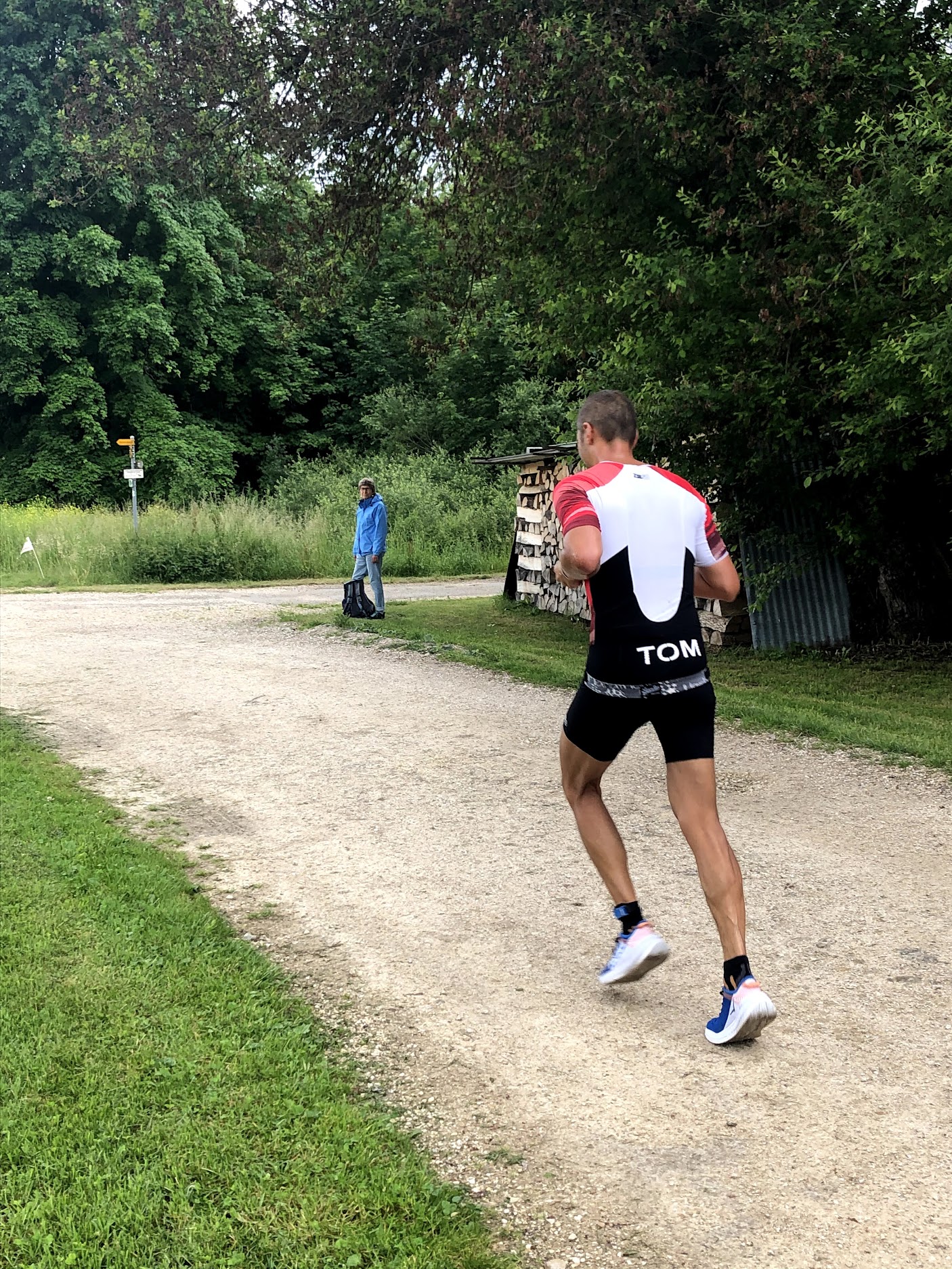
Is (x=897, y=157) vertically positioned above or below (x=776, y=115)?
below

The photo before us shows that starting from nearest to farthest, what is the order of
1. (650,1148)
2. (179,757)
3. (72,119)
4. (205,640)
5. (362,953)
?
(650,1148) → (362,953) → (179,757) → (72,119) → (205,640)

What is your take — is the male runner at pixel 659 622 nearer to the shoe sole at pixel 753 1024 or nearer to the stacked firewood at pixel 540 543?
the shoe sole at pixel 753 1024

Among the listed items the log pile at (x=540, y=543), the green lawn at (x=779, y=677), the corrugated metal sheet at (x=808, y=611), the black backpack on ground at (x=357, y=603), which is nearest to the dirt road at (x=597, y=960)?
the green lawn at (x=779, y=677)

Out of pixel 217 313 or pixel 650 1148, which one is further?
pixel 217 313

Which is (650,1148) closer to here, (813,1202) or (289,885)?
(813,1202)

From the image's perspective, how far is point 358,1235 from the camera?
2.80 m

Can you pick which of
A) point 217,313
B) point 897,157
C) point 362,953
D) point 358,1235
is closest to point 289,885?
point 362,953

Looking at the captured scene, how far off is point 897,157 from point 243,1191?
8.74 m

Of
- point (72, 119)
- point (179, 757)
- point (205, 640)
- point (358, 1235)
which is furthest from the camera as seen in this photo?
point (205, 640)

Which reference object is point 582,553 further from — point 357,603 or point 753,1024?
point 357,603

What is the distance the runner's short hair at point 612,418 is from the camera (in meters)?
4.11

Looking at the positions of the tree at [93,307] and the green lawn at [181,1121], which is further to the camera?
the tree at [93,307]

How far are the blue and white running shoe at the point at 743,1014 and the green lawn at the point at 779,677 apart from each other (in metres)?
4.61

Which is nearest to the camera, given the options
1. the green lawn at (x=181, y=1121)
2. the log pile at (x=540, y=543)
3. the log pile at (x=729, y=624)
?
the green lawn at (x=181, y=1121)
